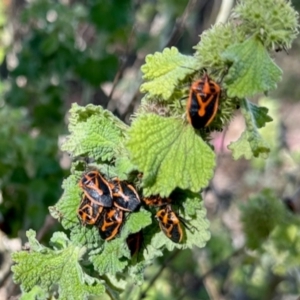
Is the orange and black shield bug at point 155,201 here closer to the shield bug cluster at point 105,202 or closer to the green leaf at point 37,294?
the shield bug cluster at point 105,202

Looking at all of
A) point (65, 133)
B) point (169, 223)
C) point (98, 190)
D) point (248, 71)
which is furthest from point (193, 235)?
point (65, 133)

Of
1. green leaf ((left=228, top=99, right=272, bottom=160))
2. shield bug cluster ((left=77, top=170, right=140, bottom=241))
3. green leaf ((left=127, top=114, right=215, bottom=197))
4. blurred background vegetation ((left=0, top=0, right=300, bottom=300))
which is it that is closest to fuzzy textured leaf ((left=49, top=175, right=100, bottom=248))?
shield bug cluster ((left=77, top=170, right=140, bottom=241))

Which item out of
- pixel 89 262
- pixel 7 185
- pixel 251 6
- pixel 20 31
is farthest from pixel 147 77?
pixel 20 31

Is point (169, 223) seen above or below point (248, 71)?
below

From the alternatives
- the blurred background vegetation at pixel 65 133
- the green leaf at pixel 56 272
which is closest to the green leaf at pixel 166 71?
the green leaf at pixel 56 272

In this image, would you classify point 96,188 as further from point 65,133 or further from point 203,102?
point 65,133

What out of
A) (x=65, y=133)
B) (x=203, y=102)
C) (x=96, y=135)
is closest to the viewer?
(x=203, y=102)
